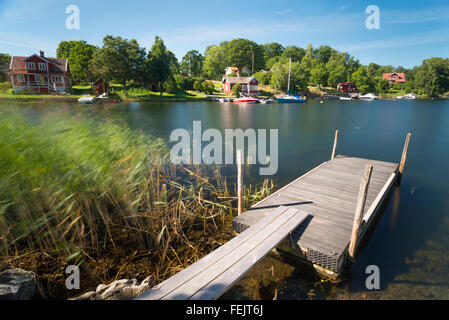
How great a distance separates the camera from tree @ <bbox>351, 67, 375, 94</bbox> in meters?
84.4

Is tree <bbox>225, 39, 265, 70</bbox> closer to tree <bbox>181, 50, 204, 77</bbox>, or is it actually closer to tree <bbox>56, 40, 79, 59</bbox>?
tree <bbox>181, 50, 204, 77</bbox>

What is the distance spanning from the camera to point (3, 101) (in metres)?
7.05

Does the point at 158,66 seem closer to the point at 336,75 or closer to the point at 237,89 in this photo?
the point at 237,89

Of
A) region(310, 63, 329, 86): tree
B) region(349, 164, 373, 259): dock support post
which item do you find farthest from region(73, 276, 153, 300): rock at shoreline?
region(310, 63, 329, 86): tree

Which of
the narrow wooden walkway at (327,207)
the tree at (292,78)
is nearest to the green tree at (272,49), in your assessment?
the tree at (292,78)

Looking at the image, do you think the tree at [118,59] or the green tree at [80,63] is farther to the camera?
the green tree at [80,63]

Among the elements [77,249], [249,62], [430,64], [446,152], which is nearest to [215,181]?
[77,249]

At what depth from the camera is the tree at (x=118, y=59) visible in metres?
46.4

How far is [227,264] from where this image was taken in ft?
15.0

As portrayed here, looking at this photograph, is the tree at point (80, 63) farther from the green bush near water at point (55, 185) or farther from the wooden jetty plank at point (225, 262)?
the wooden jetty plank at point (225, 262)

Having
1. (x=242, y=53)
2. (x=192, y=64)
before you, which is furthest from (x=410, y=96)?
(x=192, y=64)

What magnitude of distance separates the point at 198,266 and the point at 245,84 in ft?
212

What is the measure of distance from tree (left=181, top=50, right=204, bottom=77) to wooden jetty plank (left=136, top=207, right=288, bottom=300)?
295ft

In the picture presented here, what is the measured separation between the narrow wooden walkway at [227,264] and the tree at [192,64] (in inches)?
3531
